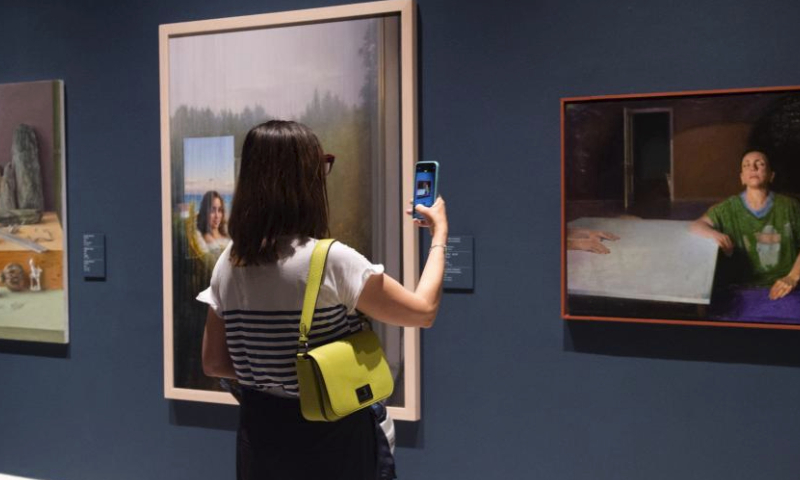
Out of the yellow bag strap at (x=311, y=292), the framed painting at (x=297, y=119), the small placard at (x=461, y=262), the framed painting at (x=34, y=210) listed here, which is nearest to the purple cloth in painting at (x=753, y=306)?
the small placard at (x=461, y=262)

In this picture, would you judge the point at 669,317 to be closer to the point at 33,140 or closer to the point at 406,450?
the point at 406,450

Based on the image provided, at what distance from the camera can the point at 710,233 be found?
259cm

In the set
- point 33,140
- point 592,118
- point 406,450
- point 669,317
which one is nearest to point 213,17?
point 33,140

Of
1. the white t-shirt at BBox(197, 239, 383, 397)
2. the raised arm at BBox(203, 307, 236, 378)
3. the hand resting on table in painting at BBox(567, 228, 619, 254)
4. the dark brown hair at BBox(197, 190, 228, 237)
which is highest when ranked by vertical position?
the dark brown hair at BBox(197, 190, 228, 237)

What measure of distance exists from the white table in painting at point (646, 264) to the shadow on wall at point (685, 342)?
0.13 meters

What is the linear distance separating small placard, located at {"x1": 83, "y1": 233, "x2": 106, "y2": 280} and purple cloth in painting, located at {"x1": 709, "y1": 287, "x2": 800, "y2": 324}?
2.58m

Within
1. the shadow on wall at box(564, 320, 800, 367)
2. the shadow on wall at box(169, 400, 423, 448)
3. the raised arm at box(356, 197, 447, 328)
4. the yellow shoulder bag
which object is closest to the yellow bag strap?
the yellow shoulder bag

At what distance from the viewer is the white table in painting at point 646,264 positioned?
8.53ft

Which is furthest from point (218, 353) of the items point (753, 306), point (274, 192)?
point (753, 306)

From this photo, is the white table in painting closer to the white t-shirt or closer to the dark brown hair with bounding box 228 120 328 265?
the white t-shirt

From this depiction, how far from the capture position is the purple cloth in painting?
250cm

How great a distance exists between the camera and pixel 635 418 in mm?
2738

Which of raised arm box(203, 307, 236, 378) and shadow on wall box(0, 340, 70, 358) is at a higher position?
raised arm box(203, 307, 236, 378)

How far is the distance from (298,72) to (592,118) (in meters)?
1.17
